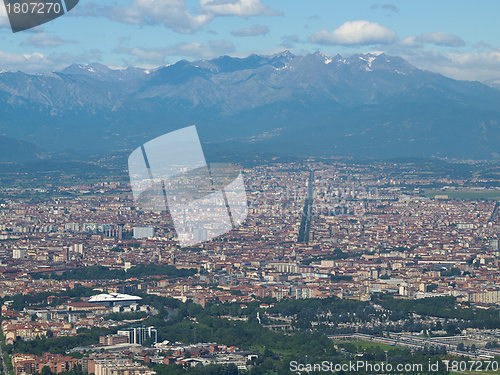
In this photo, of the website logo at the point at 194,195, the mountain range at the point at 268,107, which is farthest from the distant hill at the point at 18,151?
the website logo at the point at 194,195

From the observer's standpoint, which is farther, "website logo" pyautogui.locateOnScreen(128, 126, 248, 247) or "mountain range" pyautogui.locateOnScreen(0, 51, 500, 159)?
"mountain range" pyautogui.locateOnScreen(0, 51, 500, 159)

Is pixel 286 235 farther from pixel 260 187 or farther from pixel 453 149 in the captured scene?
pixel 453 149

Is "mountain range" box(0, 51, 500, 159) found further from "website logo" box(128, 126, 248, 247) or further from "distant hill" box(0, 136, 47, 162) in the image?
"website logo" box(128, 126, 248, 247)

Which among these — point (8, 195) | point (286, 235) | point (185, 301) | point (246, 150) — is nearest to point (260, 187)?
point (8, 195)

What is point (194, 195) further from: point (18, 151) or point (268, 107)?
point (268, 107)

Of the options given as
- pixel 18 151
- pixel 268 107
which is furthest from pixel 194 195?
pixel 268 107

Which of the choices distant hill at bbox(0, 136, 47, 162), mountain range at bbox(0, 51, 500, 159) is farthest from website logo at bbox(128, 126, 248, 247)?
distant hill at bbox(0, 136, 47, 162)

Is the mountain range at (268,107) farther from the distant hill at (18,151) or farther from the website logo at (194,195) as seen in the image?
the website logo at (194,195)
